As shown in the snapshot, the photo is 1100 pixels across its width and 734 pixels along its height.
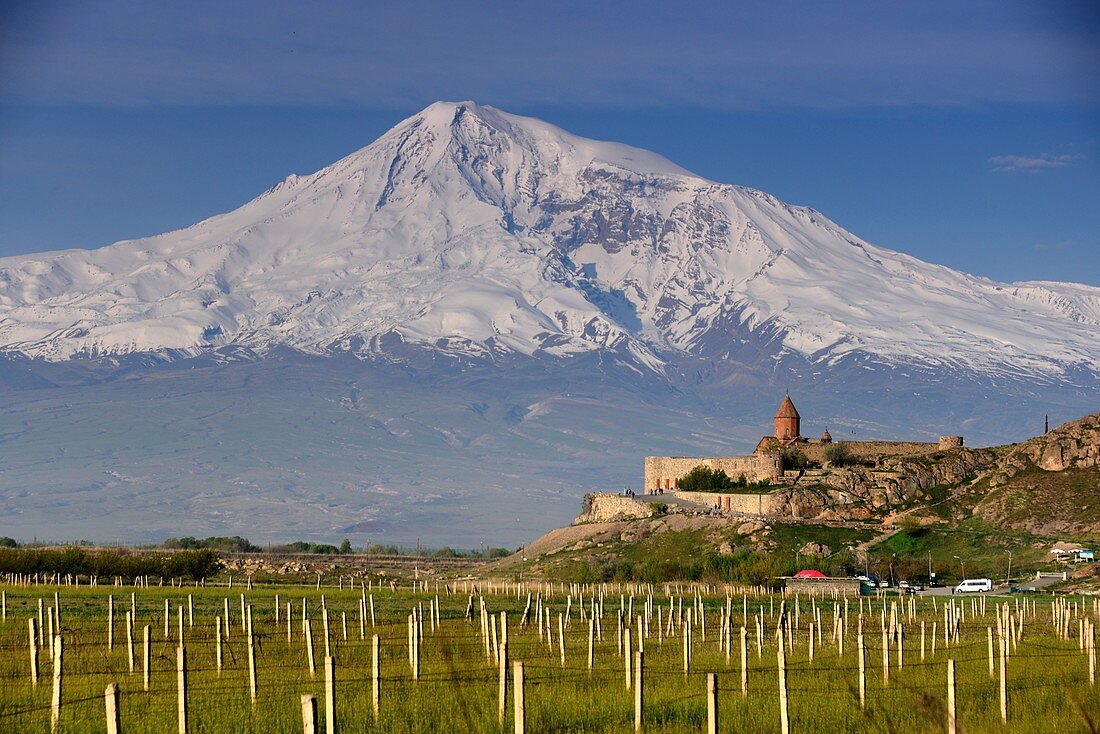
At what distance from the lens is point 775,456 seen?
311 feet

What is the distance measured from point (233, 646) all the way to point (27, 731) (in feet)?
41.3

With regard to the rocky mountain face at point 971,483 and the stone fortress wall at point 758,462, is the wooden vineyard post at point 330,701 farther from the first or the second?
the stone fortress wall at point 758,462

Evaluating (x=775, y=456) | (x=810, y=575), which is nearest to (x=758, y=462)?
(x=775, y=456)

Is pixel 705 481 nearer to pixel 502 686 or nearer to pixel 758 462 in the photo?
pixel 758 462

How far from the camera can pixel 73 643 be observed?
3406 cm

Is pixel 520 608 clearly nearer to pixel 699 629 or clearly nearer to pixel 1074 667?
pixel 699 629

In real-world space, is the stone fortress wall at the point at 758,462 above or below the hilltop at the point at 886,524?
above

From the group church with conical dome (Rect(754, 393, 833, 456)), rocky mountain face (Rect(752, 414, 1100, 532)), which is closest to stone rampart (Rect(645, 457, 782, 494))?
rocky mountain face (Rect(752, 414, 1100, 532))

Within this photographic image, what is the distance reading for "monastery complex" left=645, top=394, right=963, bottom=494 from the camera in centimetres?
9381

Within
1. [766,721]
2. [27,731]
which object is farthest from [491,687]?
[27,731]

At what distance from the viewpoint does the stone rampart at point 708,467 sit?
93.3 metres

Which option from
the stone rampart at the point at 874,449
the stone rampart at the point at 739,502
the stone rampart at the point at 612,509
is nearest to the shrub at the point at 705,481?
the stone rampart at the point at 739,502

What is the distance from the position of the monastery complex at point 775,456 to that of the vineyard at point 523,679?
49.0 meters

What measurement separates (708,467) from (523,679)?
255 feet
